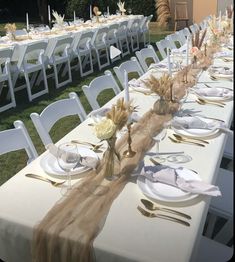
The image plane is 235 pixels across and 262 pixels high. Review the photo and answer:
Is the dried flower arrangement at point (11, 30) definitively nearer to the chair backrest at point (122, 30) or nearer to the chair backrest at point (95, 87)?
the chair backrest at point (122, 30)

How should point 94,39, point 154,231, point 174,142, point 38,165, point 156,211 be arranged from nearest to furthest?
point 154,231
point 156,211
point 38,165
point 174,142
point 94,39

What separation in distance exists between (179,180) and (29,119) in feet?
12.5

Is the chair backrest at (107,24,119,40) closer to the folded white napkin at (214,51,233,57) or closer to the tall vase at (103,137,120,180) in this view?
the folded white napkin at (214,51,233,57)

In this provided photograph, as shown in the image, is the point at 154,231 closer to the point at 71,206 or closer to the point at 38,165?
the point at 71,206

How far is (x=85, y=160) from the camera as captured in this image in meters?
2.02

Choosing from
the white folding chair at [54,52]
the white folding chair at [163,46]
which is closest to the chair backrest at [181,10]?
the white folding chair at [54,52]

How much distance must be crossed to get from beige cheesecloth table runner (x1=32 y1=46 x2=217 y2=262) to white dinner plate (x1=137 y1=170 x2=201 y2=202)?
105mm

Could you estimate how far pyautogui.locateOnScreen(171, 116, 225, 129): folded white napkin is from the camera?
96.7 inches

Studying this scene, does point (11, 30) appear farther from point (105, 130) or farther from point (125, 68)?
point (105, 130)

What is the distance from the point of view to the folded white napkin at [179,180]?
171 cm

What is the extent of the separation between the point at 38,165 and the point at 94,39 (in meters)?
6.39

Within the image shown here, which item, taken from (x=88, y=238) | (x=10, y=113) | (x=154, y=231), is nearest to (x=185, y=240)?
(x=154, y=231)

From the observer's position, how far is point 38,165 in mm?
2088

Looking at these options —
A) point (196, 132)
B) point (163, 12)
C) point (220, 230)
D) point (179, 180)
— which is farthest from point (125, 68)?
point (163, 12)
